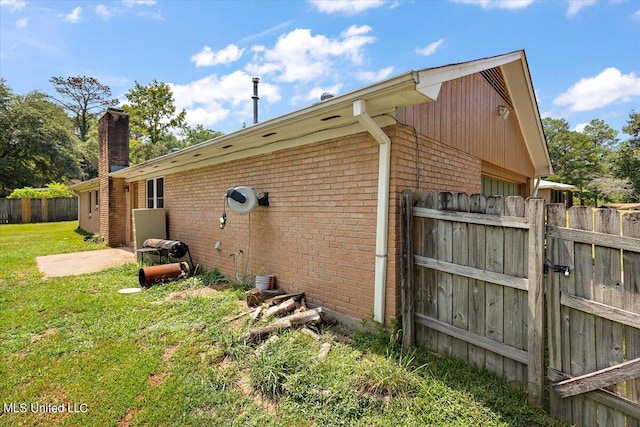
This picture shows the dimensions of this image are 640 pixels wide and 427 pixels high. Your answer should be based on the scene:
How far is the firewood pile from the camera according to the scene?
3.62m

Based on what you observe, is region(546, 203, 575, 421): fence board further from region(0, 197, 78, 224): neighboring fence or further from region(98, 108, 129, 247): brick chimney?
region(0, 197, 78, 224): neighboring fence

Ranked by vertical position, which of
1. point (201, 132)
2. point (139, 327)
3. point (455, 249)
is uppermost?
point (201, 132)

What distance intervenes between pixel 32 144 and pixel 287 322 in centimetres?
3018

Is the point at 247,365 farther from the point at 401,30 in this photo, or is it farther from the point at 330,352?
the point at 401,30

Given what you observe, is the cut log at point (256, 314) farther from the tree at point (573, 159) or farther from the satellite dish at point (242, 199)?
the tree at point (573, 159)

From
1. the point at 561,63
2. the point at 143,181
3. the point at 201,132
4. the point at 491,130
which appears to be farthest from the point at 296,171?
the point at 201,132

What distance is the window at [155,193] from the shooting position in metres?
9.46

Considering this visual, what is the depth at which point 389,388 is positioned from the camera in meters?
2.60

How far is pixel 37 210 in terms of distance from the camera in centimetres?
2166

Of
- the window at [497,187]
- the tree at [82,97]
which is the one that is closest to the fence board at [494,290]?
the window at [497,187]

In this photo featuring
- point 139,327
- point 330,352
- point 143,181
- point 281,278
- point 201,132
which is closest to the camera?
point 330,352

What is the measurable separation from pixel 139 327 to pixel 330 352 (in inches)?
109

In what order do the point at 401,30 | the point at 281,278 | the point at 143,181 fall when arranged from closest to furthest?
the point at 281,278 → the point at 401,30 → the point at 143,181

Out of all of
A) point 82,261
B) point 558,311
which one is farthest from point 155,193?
point 558,311
